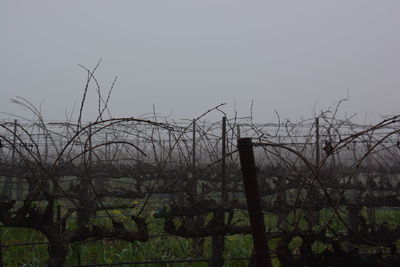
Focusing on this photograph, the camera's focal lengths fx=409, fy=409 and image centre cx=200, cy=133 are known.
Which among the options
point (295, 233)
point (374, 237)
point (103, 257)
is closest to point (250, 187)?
point (295, 233)

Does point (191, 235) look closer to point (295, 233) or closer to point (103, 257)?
point (295, 233)

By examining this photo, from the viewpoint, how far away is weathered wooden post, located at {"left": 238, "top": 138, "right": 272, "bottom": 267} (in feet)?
5.28

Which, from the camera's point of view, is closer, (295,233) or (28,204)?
(295,233)

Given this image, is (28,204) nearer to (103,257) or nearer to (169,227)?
(169,227)

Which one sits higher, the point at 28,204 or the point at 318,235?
the point at 28,204

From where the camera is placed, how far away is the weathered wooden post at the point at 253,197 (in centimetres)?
161

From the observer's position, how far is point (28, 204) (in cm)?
242

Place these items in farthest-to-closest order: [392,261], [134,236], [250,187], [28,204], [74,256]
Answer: [74,256], [134,236], [28,204], [392,261], [250,187]

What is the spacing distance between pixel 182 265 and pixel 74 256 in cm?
119

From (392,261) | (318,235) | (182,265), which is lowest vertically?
(182,265)

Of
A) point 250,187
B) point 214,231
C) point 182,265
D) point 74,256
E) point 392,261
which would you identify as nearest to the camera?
point 250,187

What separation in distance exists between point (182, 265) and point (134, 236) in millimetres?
1283

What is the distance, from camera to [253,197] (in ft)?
5.36

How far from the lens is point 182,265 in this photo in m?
3.73
